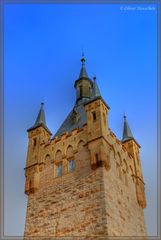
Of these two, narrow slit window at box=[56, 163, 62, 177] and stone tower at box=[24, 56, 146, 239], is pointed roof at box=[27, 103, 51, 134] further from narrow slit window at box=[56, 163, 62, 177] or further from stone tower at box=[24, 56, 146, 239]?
narrow slit window at box=[56, 163, 62, 177]

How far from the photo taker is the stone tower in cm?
A: 1694

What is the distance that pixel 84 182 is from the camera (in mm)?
18266

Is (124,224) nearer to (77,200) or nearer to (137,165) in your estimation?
(77,200)

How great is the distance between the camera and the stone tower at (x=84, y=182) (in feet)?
55.6

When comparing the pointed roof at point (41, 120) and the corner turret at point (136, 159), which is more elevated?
the pointed roof at point (41, 120)

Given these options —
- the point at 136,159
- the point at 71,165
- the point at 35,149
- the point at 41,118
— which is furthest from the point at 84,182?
the point at 41,118

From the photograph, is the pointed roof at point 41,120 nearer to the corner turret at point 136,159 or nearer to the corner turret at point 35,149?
the corner turret at point 35,149

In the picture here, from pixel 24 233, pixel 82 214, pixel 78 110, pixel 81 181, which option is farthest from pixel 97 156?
pixel 78 110

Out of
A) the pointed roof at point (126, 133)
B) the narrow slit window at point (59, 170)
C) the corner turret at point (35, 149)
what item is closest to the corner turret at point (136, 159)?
the pointed roof at point (126, 133)

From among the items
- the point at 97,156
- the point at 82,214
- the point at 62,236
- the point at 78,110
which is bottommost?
the point at 62,236

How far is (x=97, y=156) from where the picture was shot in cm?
1848

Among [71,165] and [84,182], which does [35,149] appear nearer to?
[71,165]

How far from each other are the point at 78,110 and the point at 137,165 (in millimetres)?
6215

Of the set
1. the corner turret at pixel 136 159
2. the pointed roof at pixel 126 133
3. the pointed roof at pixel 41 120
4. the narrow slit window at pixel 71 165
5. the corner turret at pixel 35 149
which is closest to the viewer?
the narrow slit window at pixel 71 165
